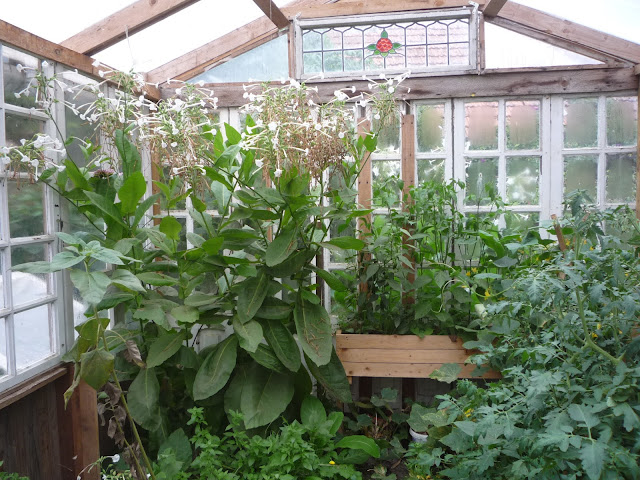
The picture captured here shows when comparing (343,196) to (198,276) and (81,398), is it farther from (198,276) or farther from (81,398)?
(81,398)

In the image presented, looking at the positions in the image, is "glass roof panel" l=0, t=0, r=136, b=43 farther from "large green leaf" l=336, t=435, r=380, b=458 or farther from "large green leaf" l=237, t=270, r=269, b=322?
"large green leaf" l=336, t=435, r=380, b=458

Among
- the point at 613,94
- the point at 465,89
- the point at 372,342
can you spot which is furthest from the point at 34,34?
the point at 613,94

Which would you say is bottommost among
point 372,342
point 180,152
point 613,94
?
point 372,342

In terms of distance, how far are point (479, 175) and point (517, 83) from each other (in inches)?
22.2

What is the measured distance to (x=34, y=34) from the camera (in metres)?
2.29

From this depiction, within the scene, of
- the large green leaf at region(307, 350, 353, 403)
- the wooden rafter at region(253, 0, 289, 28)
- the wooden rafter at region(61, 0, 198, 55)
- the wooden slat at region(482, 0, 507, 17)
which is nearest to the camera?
the large green leaf at region(307, 350, 353, 403)

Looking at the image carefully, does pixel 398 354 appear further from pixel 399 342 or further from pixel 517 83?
pixel 517 83

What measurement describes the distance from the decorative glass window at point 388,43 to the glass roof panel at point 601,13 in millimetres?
380

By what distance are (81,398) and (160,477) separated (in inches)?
28.9

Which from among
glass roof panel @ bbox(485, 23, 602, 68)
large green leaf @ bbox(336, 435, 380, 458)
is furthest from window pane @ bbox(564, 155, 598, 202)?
large green leaf @ bbox(336, 435, 380, 458)

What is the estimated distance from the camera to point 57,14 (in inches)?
98.0

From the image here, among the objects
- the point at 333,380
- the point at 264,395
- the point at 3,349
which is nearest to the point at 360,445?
the point at 333,380

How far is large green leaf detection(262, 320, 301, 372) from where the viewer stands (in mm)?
2363

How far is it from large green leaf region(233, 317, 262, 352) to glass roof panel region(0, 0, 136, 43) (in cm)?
144
